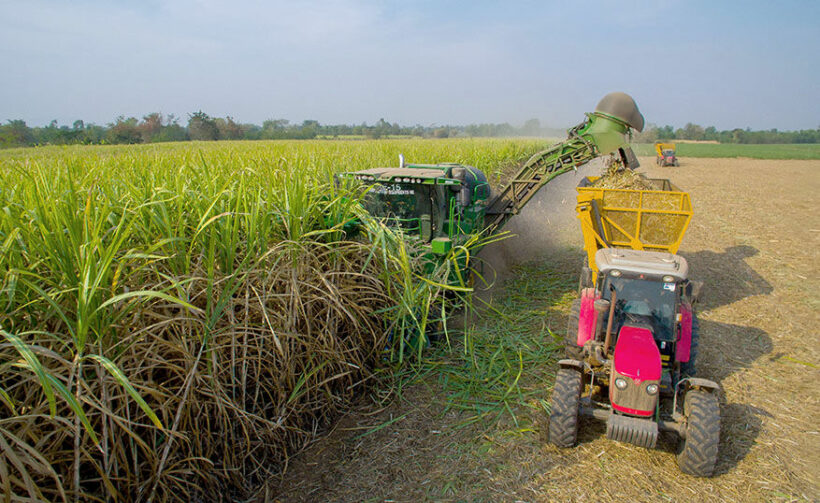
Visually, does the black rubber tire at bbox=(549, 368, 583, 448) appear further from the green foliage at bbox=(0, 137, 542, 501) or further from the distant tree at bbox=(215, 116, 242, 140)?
the distant tree at bbox=(215, 116, 242, 140)

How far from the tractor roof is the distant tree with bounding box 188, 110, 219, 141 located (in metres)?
29.6

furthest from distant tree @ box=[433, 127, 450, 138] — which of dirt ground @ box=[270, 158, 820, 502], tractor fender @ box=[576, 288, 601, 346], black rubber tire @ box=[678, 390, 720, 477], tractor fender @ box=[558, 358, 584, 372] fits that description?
black rubber tire @ box=[678, 390, 720, 477]

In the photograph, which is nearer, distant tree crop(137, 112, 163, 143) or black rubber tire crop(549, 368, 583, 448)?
black rubber tire crop(549, 368, 583, 448)

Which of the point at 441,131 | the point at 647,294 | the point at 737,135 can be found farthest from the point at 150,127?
the point at 737,135

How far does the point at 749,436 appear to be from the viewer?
3.42m

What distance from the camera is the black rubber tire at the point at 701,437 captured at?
2900 millimetres

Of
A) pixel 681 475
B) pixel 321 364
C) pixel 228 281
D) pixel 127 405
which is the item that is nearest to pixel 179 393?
pixel 127 405

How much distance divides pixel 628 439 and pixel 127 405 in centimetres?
296

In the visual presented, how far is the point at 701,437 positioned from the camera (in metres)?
2.91

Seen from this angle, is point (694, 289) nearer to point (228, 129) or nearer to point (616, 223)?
point (616, 223)

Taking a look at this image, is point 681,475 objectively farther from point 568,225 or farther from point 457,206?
point 568,225

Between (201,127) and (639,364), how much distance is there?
103 ft

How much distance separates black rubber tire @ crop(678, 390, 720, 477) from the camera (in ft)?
9.52

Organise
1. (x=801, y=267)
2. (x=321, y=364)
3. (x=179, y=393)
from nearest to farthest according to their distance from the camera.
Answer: (x=179, y=393) → (x=321, y=364) → (x=801, y=267)
